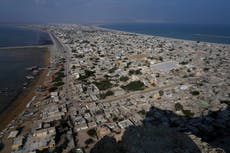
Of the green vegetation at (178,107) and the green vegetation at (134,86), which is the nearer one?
the green vegetation at (178,107)

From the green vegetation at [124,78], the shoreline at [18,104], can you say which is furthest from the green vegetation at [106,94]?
the shoreline at [18,104]

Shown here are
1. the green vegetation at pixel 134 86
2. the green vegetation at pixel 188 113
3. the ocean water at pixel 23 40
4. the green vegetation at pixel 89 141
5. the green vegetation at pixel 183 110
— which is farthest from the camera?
the ocean water at pixel 23 40

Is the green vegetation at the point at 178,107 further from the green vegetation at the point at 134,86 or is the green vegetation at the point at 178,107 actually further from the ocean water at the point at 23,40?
the ocean water at the point at 23,40

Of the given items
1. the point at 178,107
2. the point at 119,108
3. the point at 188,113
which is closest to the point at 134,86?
the point at 119,108

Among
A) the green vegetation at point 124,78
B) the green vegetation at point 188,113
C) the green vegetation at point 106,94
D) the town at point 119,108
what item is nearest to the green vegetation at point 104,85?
the town at point 119,108

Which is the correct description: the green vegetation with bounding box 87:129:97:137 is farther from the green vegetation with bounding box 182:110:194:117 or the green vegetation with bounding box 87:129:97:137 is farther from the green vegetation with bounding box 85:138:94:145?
the green vegetation with bounding box 182:110:194:117

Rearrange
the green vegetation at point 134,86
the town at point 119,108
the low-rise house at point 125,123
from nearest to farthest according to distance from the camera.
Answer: the town at point 119,108, the low-rise house at point 125,123, the green vegetation at point 134,86

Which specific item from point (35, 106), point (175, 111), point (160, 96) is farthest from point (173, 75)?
point (35, 106)

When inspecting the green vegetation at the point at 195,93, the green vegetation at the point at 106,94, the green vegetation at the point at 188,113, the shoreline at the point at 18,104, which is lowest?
the shoreline at the point at 18,104

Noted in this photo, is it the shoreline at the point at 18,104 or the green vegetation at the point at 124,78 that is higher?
the green vegetation at the point at 124,78
